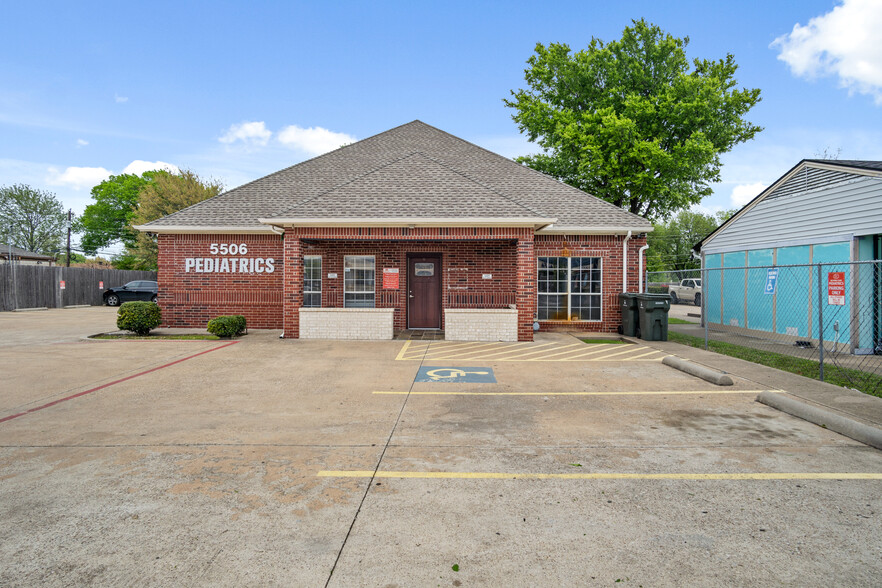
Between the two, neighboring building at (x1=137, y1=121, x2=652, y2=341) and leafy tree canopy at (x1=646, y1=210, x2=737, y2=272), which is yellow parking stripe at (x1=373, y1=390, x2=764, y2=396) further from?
leafy tree canopy at (x1=646, y1=210, x2=737, y2=272)

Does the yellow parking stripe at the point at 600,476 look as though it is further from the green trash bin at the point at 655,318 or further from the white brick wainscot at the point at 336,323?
the green trash bin at the point at 655,318

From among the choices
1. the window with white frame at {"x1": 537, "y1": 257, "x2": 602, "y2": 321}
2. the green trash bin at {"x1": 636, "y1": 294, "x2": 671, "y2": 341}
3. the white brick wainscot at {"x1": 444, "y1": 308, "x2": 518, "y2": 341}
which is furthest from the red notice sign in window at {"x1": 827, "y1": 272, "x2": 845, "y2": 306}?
the white brick wainscot at {"x1": 444, "y1": 308, "x2": 518, "y2": 341}

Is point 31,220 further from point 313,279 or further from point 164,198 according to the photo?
point 313,279

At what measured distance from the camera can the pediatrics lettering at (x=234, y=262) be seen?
14641 millimetres

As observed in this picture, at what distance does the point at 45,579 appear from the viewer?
8.39 feet

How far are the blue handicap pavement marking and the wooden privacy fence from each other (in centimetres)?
2548

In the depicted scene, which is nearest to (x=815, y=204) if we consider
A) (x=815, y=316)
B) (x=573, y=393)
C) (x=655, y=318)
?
(x=815, y=316)

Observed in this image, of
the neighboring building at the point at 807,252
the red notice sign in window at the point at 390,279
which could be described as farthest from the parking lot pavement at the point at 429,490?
the red notice sign in window at the point at 390,279

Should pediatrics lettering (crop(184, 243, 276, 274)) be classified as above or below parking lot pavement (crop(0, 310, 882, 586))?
above

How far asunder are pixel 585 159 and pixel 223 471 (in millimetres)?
23177

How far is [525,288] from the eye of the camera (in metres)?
12.2

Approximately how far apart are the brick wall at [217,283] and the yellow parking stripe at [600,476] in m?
11.6

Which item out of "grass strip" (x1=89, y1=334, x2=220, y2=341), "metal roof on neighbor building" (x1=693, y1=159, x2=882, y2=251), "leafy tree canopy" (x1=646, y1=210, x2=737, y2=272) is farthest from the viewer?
"leafy tree canopy" (x1=646, y1=210, x2=737, y2=272)

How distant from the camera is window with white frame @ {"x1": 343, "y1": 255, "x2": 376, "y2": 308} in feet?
47.8
